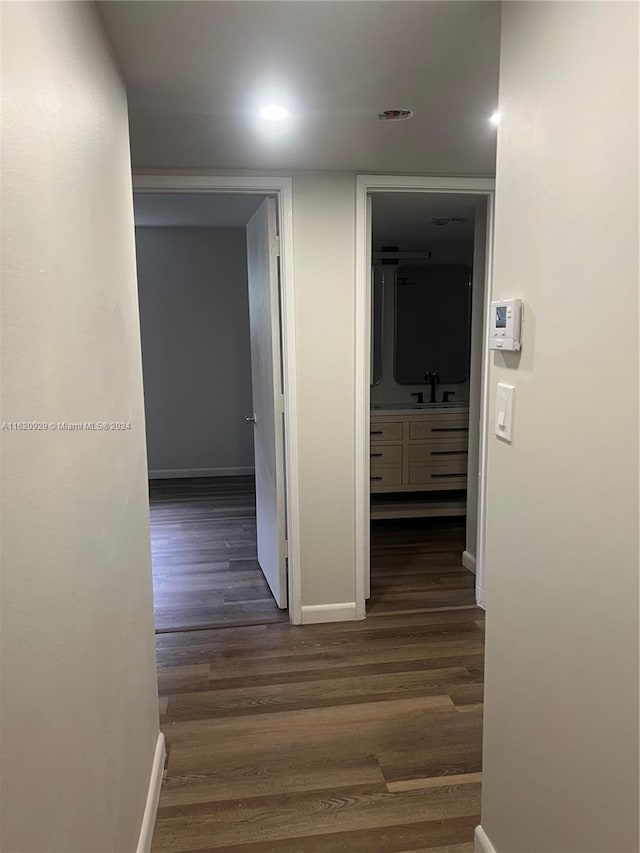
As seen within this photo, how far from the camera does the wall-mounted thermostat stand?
A: 1.39m

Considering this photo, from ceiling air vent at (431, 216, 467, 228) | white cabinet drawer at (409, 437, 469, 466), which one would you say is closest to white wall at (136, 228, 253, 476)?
white cabinet drawer at (409, 437, 469, 466)

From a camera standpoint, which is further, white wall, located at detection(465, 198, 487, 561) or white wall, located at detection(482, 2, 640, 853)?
white wall, located at detection(465, 198, 487, 561)

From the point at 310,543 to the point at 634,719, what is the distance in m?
2.24

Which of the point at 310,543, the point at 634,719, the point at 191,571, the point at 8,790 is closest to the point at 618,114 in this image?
the point at 634,719

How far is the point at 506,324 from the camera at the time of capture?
1.43 metres

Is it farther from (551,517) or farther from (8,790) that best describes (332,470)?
(8,790)

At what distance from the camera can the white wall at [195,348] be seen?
6.09 metres

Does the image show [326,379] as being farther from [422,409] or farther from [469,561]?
[422,409]

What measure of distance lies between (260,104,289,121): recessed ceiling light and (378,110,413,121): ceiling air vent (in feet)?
1.12

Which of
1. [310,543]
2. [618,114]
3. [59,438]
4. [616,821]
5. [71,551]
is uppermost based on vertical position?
[618,114]

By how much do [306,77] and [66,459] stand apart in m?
1.40

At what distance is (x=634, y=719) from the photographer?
1.04 m

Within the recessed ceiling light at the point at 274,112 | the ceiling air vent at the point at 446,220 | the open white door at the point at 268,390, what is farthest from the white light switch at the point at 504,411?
the ceiling air vent at the point at 446,220

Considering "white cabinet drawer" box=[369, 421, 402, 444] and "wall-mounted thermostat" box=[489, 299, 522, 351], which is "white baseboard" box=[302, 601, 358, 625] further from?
"wall-mounted thermostat" box=[489, 299, 522, 351]
